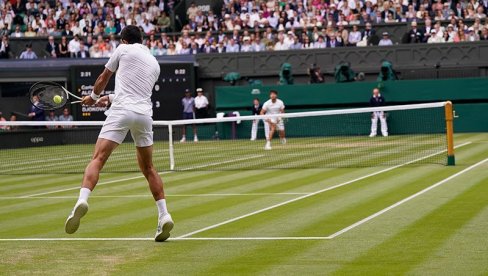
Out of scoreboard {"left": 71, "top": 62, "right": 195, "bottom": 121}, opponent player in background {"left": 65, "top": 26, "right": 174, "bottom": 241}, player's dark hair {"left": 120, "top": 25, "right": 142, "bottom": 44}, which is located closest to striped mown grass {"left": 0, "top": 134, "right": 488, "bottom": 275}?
opponent player in background {"left": 65, "top": 26, "right": 174, "bottom": 241}

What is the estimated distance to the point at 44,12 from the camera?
1844 inches

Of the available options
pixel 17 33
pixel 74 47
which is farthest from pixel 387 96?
pixel 17 33

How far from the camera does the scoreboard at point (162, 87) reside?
40469 mm

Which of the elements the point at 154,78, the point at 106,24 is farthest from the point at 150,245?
the point at 106,24

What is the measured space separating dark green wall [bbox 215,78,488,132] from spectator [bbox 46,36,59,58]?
7305 mm

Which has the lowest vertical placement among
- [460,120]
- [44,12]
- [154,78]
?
[460,120]

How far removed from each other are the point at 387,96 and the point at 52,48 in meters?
14.5

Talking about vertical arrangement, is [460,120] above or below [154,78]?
below

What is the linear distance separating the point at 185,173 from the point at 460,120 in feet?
62.5

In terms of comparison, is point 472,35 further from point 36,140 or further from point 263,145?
point 36,140

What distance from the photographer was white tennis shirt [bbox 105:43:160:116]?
11023 millimetres

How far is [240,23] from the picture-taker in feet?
144

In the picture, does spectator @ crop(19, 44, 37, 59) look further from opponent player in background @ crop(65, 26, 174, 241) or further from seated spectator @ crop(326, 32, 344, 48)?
opponent player in background @ crop(65, 26, 174, 241)

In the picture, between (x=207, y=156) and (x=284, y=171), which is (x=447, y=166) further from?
(x=207, y=156)
